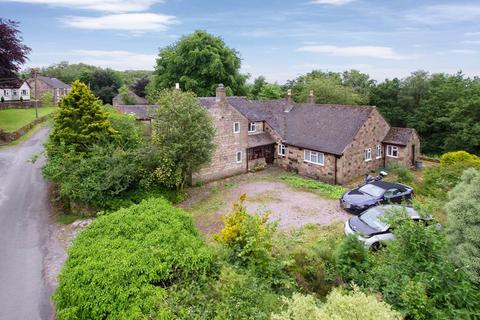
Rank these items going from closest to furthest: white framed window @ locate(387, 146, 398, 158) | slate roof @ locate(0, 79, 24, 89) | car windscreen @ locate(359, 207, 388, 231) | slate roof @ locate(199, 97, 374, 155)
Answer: car windscreen @ locate(359, 207, 388, 231) → slate roof @ locate(199, 97, 374, 155) → white framed window @ locate(387, 146, 398, 158) → slate roof @ locate(0, 79, 24, 89)

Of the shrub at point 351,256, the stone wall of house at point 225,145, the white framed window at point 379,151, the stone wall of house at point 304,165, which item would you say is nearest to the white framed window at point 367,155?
the white framed window at point 379,151

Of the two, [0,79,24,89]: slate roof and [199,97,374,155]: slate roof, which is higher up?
[0,79,24,89]: slate roof

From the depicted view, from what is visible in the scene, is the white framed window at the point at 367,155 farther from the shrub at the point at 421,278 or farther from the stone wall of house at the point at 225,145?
the shrub at the point at 421,278

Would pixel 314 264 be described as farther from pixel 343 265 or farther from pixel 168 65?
pixel 168 65

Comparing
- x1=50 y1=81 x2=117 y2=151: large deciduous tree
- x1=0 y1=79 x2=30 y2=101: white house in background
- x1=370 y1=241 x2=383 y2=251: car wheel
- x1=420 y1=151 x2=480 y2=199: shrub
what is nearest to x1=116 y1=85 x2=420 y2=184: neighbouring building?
x1=420 y1=151 x2=480 y2=199: shrub

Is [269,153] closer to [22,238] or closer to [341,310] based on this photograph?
[22,238]

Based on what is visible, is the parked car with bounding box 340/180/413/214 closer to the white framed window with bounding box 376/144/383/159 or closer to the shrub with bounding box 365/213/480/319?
the shrub with bounding box 365/213/480/319
